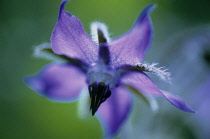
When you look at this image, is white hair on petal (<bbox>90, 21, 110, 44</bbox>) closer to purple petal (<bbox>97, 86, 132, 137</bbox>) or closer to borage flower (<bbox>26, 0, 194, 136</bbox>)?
borage flower (<bbox>26, 0, 194, 136</bbox>)

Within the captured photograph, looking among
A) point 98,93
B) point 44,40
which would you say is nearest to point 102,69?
point 98,93

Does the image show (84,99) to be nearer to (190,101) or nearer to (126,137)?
(126,137)

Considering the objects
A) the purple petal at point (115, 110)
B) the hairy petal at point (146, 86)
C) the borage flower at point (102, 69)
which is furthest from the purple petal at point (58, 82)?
the hairy petal at point (146, 86)

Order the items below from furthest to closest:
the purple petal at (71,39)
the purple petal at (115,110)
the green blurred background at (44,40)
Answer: the green blurred background at (44,40) < the purple petal at (115,110) < the purple petal at (71,39)

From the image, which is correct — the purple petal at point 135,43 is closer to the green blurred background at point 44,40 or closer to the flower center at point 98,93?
the flower center at point 98,93

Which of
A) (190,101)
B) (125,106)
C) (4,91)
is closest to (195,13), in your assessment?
(4,91)

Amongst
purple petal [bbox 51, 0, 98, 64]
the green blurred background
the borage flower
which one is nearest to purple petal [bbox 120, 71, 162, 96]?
the borage flower

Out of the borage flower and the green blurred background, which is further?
the green blurred background

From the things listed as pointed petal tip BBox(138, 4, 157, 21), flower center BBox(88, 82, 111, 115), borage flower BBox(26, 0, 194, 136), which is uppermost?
pointed petal tip BBox(138, 4, 157, 21)
